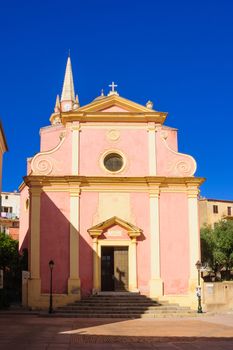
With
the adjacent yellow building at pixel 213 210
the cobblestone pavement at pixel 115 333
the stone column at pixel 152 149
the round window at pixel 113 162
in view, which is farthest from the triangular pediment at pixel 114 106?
the adjacent yellow building at pixel 213 210

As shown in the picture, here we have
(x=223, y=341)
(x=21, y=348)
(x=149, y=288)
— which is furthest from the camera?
(x=149, y=288)

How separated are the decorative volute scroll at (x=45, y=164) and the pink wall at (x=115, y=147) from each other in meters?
1.45

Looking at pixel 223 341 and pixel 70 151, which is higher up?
pixel 70 151

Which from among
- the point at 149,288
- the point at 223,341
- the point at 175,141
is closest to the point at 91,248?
the point at 149,288

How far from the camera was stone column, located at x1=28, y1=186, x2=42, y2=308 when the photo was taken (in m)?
28.1

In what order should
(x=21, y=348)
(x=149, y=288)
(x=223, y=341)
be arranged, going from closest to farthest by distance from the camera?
(x=21, y=348), (x=223, y=341), (x=149, y=288)

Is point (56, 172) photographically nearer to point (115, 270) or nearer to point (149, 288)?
point (115, 270)

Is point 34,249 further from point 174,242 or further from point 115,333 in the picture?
point 115,333

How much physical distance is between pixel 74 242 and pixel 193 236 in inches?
255

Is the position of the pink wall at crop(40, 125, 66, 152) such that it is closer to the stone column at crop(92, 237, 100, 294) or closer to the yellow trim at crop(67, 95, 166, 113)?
the yellow trim at crop(67, 95, 166, 113)

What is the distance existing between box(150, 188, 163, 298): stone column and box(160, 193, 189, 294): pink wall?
29 centimetres

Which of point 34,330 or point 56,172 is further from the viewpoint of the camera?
point 56,172

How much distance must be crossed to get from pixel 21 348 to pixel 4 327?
20.2 feet

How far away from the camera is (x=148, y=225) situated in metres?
29.5
